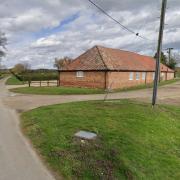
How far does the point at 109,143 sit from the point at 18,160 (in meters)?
2.67

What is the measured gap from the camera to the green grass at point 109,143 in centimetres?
589

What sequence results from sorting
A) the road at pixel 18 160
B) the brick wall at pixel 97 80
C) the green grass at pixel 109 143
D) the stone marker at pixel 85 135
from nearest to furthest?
the road at pixel 18 160 → the green grass at pixel 109 143 → the stone marker at pixel 85 135 → the brick wall at pixel 97 80

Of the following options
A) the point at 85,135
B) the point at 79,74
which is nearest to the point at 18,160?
the point at 85,135

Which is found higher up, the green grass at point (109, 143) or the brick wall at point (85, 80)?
the brick wall at point (85, 80)

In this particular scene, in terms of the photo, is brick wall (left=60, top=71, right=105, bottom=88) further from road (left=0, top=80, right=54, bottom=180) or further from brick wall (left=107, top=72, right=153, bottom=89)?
road (left=0, top=80, right=54, bottom=180)

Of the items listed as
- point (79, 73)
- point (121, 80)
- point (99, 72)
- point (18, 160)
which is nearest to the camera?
point (18, 160)

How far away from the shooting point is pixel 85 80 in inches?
1115

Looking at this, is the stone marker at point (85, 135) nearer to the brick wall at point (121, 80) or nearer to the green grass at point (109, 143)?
the green grass at point (109, 143)

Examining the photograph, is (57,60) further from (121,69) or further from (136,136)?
(136,136)

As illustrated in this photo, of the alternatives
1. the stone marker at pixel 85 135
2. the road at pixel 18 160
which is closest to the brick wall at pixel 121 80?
the stone marker at pixel 85 135

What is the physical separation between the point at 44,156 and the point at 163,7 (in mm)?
10859

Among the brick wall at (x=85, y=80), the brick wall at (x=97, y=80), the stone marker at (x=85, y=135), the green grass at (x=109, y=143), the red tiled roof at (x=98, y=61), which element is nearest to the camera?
the green grass at (x=109, y=143)

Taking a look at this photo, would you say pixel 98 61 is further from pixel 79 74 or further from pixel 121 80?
pixel 121 80

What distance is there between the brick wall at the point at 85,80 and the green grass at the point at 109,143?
15.1 m
